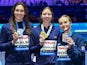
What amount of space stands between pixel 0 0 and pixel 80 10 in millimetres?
1751

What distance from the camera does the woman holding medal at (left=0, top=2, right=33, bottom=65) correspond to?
6.23 meters

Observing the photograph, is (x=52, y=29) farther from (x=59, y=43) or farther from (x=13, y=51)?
(x=13, y=51)

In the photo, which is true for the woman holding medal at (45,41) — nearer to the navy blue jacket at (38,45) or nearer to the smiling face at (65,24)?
the navy blue jacket at (38,45)

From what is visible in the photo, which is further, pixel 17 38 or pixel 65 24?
pixel 65 24

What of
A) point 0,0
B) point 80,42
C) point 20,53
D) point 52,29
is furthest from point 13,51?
point 0,0

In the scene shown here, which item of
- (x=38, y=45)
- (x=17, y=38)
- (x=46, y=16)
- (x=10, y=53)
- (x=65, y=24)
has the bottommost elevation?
(x=10, y=53)

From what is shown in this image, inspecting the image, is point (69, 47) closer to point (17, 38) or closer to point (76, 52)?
point (76, 52)

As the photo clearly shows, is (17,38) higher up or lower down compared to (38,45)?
higher up

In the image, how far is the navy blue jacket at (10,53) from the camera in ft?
20.4

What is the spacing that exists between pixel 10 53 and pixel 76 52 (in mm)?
1130

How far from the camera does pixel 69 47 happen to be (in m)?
6.29

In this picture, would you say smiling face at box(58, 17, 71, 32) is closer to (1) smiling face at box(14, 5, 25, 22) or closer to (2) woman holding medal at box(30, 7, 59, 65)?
(2) woman holding medal at box(30, 7, 59, 65)

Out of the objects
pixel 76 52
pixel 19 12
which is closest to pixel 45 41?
pixel 76 52

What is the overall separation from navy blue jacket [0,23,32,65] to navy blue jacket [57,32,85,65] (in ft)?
1.94
